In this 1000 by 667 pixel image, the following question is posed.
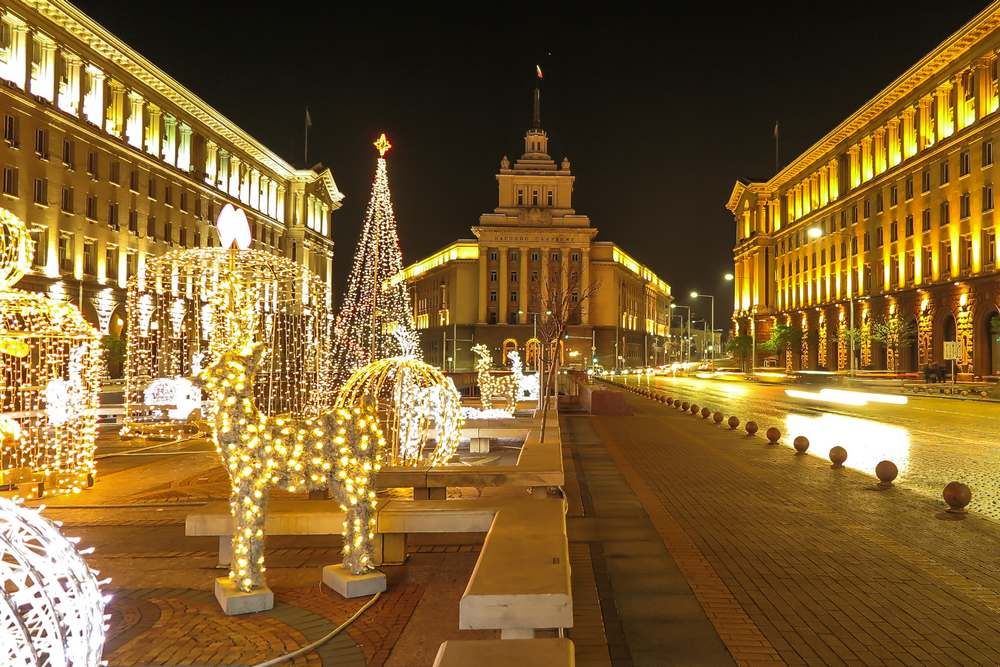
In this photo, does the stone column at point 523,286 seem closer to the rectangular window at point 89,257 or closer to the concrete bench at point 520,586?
the rectangular window at point 89,257

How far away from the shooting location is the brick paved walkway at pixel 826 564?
584 centimetres

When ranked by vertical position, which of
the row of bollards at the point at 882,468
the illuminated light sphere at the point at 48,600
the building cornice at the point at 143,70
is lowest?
the row of bollards at the point at 882,468

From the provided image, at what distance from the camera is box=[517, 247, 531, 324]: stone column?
105500 millimetres

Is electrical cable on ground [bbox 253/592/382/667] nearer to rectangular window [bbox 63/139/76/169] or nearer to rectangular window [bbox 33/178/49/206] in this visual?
rectangular window [bbox 33/178/49/206]

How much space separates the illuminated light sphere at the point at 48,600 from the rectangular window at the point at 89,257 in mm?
49706

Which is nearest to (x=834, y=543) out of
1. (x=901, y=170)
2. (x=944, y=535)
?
(x=944, y=535)

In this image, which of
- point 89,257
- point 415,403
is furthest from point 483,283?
point 415,403

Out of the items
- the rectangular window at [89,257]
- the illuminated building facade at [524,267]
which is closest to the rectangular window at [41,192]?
the rectangular window at [89,257]

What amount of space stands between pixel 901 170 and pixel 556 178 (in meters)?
54.6

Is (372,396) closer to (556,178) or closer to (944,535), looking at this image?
(944,535)

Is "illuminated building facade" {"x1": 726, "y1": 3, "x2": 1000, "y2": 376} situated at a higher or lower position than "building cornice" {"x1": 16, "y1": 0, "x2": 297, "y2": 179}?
lower

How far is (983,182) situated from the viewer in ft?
161

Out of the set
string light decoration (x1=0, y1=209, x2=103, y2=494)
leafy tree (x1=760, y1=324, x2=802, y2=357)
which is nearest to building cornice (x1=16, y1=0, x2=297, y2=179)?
string light decoration (x1=0, y1=209, x2=103, y2=494)

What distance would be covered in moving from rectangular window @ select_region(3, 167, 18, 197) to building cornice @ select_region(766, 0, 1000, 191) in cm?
5723
